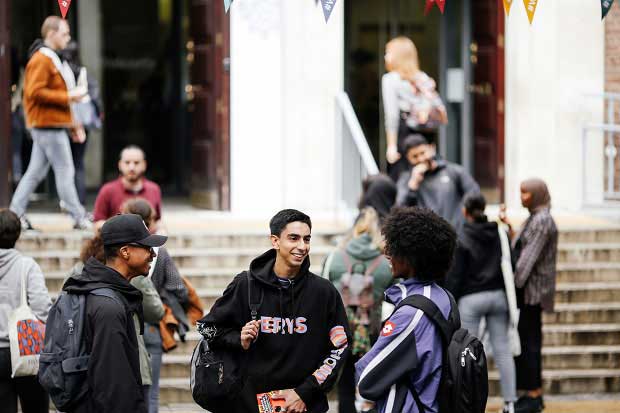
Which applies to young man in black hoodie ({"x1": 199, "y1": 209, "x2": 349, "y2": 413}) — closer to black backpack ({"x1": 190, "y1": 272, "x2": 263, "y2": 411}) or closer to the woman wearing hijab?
black backpack ({"x1": 190, "y1": 272, "x2": 263, "y2": 411})

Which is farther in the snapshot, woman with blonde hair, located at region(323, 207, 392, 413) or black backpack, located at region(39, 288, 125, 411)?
woman with blonde hair, located at region(323, 207, 392, 413)

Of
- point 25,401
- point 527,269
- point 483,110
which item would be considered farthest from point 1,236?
point 483,110

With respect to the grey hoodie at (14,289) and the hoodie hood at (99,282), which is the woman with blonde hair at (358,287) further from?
the hoodie hood at (99,282)

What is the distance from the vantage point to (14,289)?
7.31 metres

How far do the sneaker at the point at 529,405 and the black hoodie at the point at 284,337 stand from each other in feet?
12.1

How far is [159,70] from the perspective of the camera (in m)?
17.5

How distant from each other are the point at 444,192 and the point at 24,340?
4.30 meters

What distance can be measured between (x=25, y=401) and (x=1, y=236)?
971mm

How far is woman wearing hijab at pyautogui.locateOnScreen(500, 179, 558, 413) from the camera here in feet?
30.6

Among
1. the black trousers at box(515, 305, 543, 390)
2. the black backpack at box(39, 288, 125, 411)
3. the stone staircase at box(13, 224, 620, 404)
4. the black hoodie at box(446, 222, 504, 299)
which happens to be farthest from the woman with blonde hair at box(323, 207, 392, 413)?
the black backpack at box(39, 288, 125, 411)

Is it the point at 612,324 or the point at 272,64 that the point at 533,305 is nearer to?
the point at 612,324

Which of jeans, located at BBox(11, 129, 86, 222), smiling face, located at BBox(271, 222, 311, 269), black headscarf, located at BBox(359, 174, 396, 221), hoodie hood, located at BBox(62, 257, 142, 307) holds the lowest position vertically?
hoodie hood, located at BBox(62, 257, 142, 307)

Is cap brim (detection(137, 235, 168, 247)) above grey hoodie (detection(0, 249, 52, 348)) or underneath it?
above

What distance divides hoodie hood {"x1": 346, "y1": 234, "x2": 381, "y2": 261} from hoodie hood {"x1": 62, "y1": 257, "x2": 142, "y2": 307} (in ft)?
9.02
